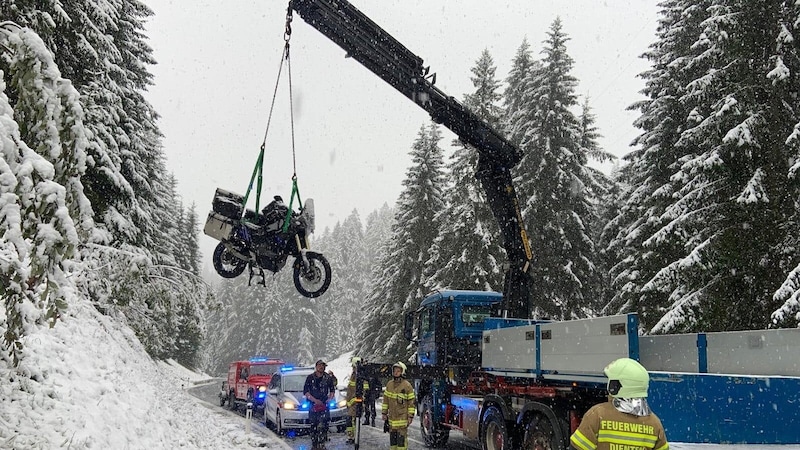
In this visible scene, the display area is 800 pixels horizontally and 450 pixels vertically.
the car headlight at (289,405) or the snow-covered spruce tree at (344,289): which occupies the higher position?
the snow-covered spruce tree at (344,289)

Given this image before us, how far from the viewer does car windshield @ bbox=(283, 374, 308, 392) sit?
655 inches

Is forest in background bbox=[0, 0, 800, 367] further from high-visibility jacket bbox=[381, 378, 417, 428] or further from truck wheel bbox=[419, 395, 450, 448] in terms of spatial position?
truck wheel bbox=[419, 395, 450, 448]

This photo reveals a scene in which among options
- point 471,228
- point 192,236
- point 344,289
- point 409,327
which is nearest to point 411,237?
point 471,228

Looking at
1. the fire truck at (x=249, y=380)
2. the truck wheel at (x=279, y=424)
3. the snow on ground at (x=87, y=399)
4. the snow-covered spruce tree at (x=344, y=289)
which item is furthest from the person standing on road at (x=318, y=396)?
the snow-covered spruce tree at (x=344, y=289)

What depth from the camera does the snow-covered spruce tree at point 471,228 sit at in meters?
24.5

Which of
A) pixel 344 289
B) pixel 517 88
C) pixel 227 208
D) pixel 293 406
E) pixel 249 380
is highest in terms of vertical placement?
pixel 517 88

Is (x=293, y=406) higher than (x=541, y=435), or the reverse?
(x=541, y=435)

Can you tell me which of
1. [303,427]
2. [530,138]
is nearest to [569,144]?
[530,138]

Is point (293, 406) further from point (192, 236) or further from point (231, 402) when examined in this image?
point (192, 236)

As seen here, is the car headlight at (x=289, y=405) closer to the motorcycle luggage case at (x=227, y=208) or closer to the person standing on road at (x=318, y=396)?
the person standing on road at (x=318, y=396)

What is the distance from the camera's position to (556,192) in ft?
79.1

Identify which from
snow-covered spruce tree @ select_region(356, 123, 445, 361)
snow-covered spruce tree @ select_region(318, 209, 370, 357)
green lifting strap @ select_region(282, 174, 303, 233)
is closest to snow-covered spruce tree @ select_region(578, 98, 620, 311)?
snow-covered spruce tree @ select_region(356, 123, 445, 361)

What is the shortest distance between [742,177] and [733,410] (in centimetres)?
1003

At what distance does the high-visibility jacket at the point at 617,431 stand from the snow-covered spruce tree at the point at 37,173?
141 inches
